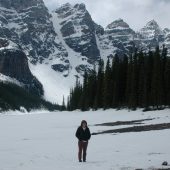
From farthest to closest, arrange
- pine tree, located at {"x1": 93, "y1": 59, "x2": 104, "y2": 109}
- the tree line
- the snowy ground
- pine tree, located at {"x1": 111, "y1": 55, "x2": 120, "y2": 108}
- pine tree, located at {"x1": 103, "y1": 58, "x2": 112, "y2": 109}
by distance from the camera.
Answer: pine tree, located at {"x1": 93, "y1": 59, "x2": 104, "y2": 109}
pine tree, located at {"x1": 103, "y1": 58, "x2": 112, "y2": 109}
pine tree, located at {"x1": 111, "y1": 55, "x2": 120, "y2": 108}
the tree line
the snowy ground

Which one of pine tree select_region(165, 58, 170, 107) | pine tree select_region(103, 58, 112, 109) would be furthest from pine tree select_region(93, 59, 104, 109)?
pine tree select_region(165, 58, 170, 107)

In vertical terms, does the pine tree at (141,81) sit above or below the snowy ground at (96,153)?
above

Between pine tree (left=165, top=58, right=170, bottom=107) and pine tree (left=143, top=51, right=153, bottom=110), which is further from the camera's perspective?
pine tree (left=143, top=51, right=153, bottom=110)

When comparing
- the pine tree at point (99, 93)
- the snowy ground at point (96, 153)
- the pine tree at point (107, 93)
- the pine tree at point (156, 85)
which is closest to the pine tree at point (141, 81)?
the pine tree at point (156, 85)

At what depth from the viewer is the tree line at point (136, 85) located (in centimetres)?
9038

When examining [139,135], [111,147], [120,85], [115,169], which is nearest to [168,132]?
[139,135]

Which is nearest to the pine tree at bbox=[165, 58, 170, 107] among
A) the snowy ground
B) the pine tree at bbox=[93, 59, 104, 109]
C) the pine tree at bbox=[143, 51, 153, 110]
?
the pine tree at bbox=[143, 51, 153, 110]

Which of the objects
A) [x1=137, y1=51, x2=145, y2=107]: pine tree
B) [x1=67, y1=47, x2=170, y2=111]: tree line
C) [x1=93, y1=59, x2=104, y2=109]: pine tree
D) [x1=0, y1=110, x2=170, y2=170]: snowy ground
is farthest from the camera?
[x1=93, y1=59, x2=104, y2=109]: pine tree

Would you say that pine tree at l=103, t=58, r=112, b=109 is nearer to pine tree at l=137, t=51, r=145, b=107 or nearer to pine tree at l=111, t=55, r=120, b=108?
pine tree at l=111, t=55, r=120, b=108

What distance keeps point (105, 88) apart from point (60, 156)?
81.7 metres

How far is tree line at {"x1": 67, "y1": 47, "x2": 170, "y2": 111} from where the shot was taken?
3558 inches

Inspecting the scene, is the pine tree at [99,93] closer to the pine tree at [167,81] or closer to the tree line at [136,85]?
the tree line at [136,85]

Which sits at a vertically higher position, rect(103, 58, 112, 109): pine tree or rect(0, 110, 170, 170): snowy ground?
rect(103, 58, 112, 109): pine tree

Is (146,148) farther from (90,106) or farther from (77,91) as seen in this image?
(77,91)
